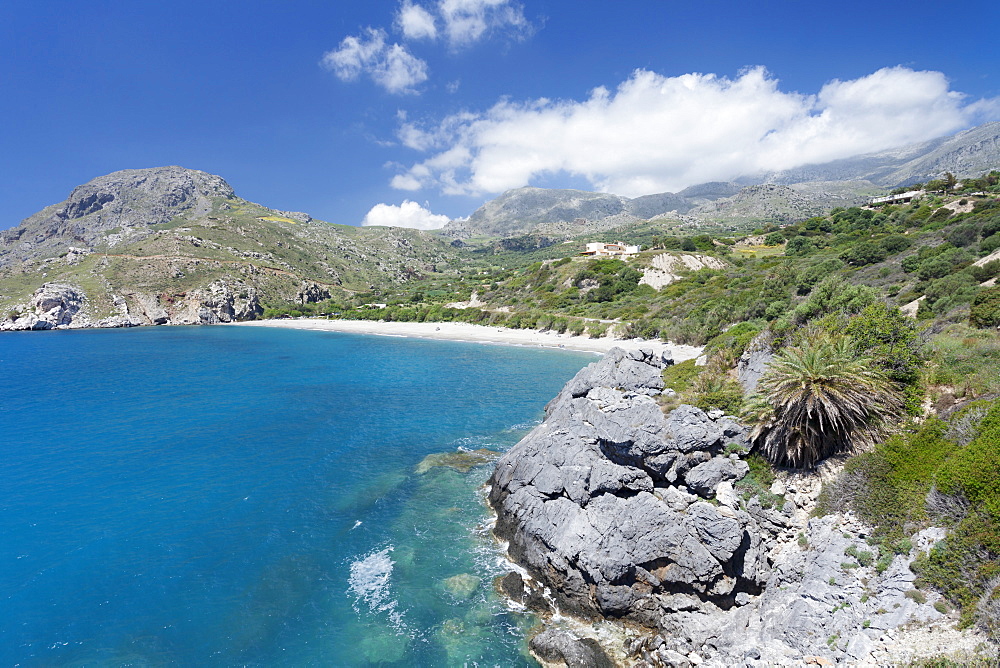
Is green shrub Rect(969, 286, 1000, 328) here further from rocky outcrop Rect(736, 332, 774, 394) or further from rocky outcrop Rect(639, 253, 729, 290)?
rocky outcrop Rect(639, 253, 729, 290)

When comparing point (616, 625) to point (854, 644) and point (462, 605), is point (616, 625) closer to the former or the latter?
point (462, 605)

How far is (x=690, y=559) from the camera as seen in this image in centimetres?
1270

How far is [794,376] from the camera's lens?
13.2 metres

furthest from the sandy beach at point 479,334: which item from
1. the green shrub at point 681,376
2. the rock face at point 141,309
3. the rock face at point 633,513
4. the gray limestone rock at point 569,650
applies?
the gray limestone rock at point 569,650

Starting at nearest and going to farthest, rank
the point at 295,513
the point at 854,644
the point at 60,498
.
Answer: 1. the point at 854,644
2. the point at 295,513
3. the point at 60,498

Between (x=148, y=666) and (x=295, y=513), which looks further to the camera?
(x=295, y=513)

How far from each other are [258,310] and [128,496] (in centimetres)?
13841

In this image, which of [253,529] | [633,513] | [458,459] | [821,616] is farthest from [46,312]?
[821,616]

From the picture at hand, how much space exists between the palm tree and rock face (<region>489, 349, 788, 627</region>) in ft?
5.13

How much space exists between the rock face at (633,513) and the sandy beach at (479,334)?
23.2 m

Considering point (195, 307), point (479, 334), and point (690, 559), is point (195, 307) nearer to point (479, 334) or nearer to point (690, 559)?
point (479, 334)

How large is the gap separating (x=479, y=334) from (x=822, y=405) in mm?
70357

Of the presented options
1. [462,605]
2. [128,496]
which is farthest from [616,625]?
[128,496]

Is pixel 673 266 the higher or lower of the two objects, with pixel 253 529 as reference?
higher
